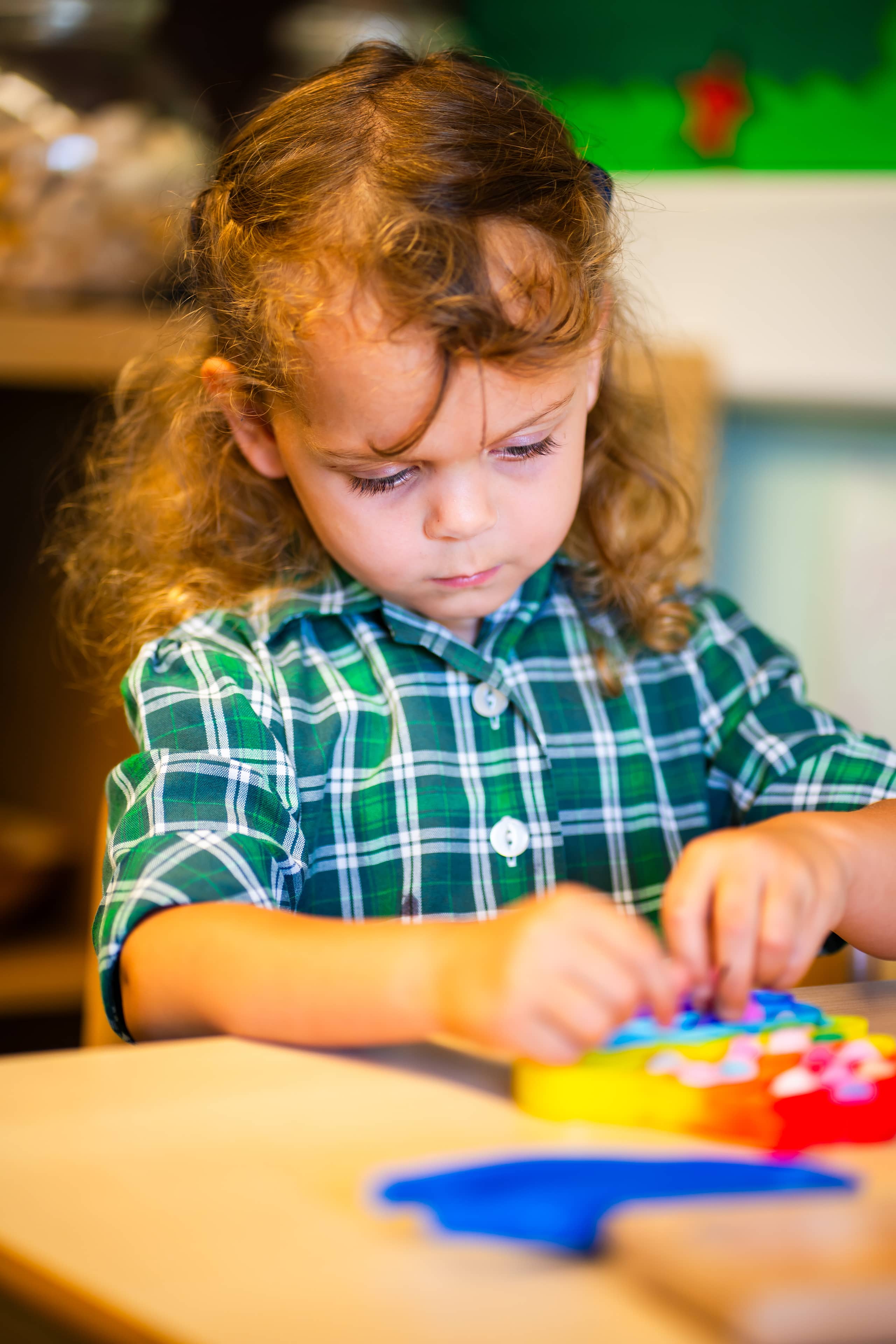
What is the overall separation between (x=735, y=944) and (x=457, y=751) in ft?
1.11

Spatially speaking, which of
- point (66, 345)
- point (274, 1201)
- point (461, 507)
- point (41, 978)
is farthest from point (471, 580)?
point (41, 978)

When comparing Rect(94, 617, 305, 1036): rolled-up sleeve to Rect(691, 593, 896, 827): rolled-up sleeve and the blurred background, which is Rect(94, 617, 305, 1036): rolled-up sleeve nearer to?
Rect(691, 593, 896, 827): rolled-up sleeve

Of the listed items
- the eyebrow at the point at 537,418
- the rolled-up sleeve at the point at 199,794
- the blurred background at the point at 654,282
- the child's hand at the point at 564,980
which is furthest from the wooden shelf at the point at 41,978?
the child's hand at the point at 564,980

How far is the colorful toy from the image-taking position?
0.43 metres

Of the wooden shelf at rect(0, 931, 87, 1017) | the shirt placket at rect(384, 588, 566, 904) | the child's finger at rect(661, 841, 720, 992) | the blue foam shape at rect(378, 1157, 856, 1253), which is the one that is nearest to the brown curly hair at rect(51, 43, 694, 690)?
the shirt placket at rect(384, 588, 566, 904)

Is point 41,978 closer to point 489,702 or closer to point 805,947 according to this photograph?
point 489,702

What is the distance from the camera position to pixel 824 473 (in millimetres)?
1688

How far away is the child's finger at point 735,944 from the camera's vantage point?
20.6 inches

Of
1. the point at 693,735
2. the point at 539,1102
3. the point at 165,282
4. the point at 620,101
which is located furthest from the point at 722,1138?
the point at 620,101

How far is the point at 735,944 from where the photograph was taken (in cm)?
52

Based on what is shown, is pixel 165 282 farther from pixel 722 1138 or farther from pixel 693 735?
pixel 722 1138

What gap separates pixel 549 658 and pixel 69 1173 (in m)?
Answer: 0.56

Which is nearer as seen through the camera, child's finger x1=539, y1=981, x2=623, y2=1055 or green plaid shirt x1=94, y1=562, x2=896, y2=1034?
child's finger x1=539, y1=981, x2=623, y2=1055

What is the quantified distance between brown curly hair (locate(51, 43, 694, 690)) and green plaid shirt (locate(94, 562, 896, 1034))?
0.05m
